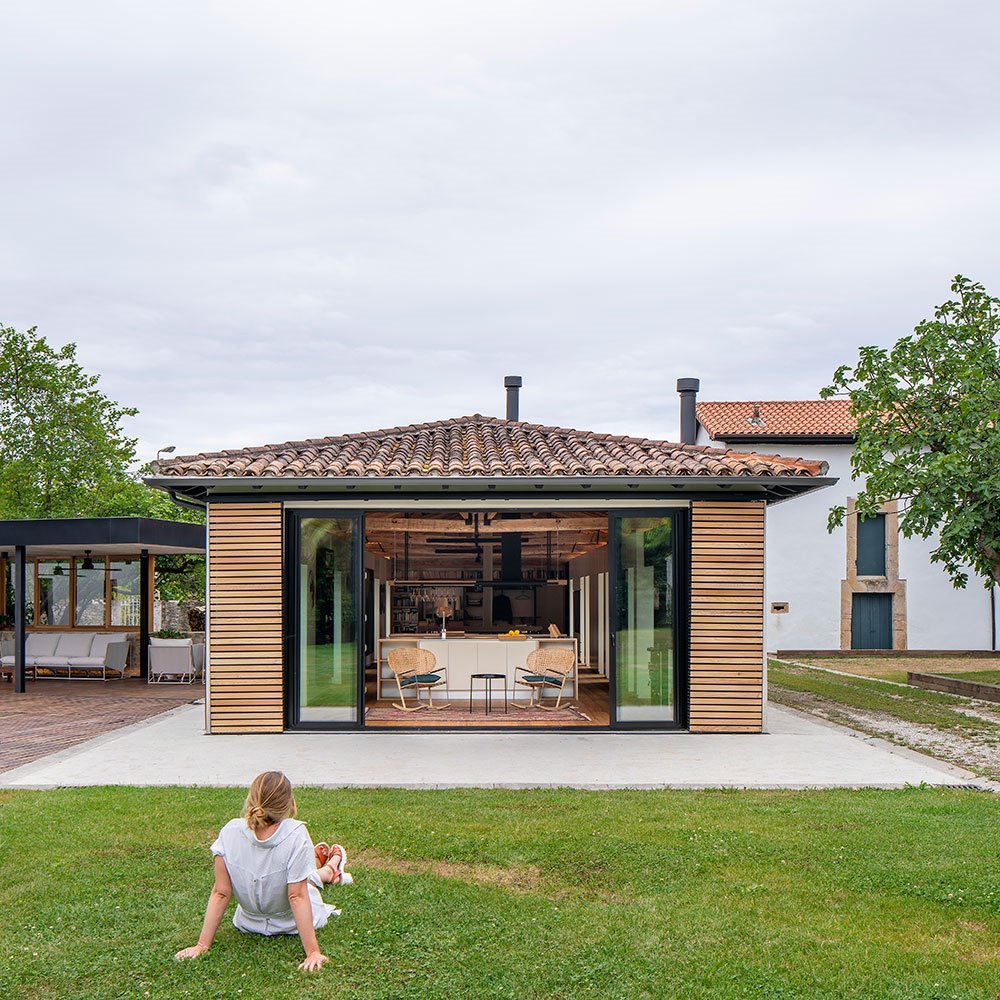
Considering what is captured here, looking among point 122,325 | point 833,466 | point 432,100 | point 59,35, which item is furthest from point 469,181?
point 833,466

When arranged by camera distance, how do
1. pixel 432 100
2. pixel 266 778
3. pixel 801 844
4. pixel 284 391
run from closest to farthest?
1. pixel 266 778
2. pixel 801 844
3. pixel 432 100
4. pixel 284 391

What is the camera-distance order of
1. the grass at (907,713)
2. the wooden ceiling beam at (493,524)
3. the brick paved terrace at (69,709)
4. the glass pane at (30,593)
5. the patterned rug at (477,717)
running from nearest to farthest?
the grass at (907,713) → the brick paved terrace at (69,709) → the patterned rug at (477,717) → the wooden ceiling beam at (493,524) → the glass pane at (30,593)

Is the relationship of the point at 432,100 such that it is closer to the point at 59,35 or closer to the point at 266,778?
the point at 59,35

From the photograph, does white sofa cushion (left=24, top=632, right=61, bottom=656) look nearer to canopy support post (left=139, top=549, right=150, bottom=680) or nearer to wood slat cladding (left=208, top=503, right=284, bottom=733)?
canopy support post (left=139, top=549, right=150, bottom=680)

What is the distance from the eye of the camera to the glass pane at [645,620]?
1047 centimetres

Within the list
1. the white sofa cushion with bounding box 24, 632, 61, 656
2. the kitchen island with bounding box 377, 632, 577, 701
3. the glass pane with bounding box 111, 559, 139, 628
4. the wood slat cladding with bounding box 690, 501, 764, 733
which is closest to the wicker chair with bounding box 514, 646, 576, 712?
the kitchen island with bounding box 377, 632, 577, 701

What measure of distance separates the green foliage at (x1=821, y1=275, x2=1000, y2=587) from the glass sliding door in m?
5.60

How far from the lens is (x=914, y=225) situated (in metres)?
15.5

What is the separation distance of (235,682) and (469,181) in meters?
8.84

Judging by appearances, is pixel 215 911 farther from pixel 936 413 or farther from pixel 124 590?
pixel 124 590

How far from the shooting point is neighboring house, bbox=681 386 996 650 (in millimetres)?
26375

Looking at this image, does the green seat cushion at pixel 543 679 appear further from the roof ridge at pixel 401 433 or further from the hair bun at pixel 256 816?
the hair bun at pixel 256 816

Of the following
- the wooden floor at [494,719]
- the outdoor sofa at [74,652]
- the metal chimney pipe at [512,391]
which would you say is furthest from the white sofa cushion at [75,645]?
the metal chimney pipe at [512,391]

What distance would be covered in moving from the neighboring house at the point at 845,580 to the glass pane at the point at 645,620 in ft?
53.4
